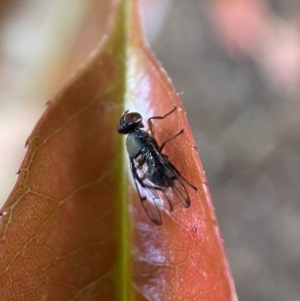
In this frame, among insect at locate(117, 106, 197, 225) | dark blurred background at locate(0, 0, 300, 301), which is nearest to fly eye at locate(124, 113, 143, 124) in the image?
insect at locate(117, 106, 197, 225)

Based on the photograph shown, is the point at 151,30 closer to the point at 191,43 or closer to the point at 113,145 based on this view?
the point at 191,43

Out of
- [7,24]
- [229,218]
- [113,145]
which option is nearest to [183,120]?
[113,145]

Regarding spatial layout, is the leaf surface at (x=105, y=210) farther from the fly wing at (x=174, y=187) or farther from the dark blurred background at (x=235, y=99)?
the dark blurred background at (x=235, y=99)

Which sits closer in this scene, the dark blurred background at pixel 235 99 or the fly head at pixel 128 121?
the fly head at pixel 128 121

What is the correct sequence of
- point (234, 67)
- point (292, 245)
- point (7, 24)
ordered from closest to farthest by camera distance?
point (7, 24), point (292, 245), point (234, 67)

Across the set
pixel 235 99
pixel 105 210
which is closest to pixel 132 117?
pixel 105 210

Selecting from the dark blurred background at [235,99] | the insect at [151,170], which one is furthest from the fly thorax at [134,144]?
the dark blurred background at [235,99]
